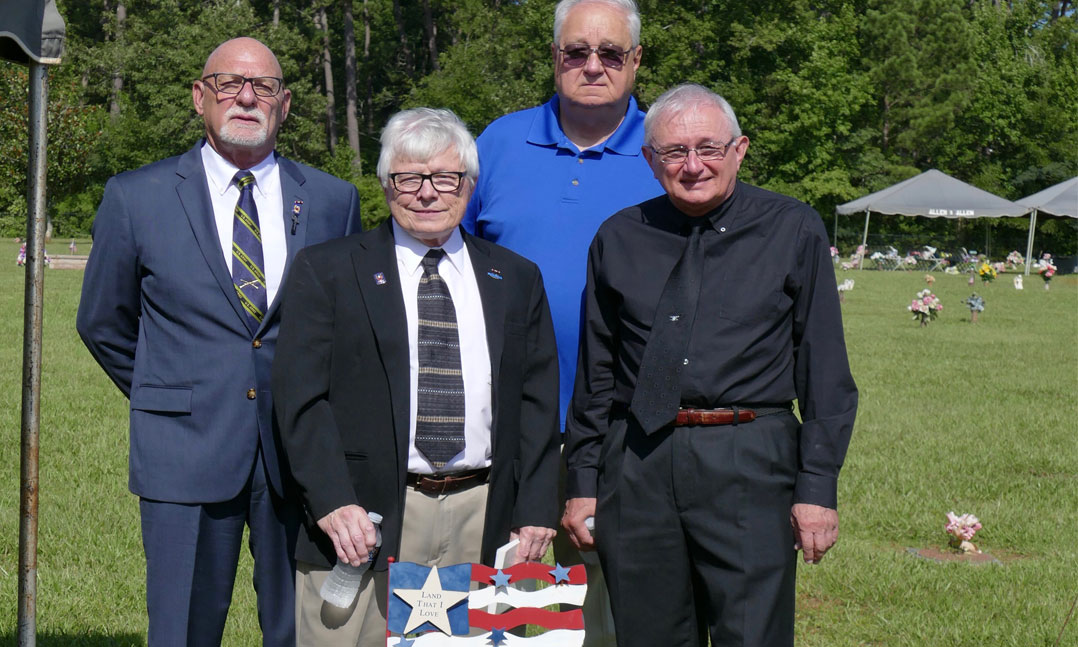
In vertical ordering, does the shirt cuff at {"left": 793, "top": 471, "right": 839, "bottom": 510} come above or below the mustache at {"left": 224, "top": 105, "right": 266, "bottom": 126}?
below

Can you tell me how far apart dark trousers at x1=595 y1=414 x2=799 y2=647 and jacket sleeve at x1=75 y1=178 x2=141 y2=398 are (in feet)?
5.36

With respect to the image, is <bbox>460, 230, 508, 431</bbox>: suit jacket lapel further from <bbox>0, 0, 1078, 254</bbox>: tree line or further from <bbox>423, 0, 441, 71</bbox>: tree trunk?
<bbox>423, 0, 441, 71</bbox>: tree trunk

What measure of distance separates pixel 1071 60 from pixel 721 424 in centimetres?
5634

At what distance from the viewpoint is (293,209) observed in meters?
3.66

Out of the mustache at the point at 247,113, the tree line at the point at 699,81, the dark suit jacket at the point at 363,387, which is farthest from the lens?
the tree line at the point at 699,81

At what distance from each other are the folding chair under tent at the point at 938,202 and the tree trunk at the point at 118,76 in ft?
103

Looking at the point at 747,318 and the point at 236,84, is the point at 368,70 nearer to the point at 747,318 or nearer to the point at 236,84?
the point at 236,84

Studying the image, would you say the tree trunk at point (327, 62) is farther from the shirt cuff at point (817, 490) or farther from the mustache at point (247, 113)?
the shirt cuff at point (817, 490)

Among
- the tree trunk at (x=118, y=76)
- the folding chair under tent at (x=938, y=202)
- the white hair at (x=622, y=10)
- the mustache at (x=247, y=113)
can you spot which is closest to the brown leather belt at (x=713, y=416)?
the white hair at (x=622, y=10)

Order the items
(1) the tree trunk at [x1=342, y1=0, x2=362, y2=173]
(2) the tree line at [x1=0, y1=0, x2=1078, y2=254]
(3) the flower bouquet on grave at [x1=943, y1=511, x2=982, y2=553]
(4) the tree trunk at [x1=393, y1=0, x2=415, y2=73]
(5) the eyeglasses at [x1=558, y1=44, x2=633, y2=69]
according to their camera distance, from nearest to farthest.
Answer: (5) the eyeglasses at [x1=558, y1=44, x2=633, y2=69]
(3) the flower bouquet on grave at [x1=943, y1=511, x2=982, y2=553]
(2) the tree line at [x1=0, y1=0, x2=1078, y2=254]
(1) the tree trunk at [x1=342, y1=0, x2=362, y2=173]
(4) the tree trunk at [x1=393, y1=0, x2=415, y2=73]

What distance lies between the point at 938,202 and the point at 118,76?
35677mm

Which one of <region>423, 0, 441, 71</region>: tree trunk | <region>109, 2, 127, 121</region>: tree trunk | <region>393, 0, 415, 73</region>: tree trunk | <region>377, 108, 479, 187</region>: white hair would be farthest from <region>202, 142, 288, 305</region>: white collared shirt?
<region>393, 0, 415, 73</region>: tree trunk

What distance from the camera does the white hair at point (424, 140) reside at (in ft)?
10.4

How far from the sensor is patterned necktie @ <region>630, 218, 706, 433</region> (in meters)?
3.18
